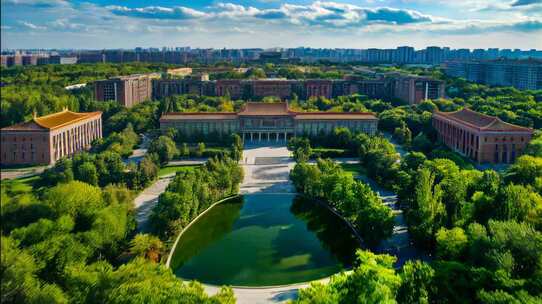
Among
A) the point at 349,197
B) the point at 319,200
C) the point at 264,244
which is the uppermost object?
the point at 349,197

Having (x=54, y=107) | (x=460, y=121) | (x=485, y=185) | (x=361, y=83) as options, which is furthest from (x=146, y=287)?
(x=361, y=83)

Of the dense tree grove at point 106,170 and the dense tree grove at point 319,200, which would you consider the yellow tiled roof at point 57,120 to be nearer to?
the dense tree grove at point 106,170

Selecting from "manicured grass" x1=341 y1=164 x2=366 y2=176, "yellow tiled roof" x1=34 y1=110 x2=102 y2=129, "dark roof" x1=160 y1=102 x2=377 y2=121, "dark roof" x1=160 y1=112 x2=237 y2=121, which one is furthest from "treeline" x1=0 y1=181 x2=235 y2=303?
"dark roof" x1=160 y1=102 x2=377 y2=121

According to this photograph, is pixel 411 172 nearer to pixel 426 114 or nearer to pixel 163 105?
pixel 426 114

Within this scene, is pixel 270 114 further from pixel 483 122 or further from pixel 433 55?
pixel 433 55

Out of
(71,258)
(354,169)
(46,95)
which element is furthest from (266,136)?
(71,258)

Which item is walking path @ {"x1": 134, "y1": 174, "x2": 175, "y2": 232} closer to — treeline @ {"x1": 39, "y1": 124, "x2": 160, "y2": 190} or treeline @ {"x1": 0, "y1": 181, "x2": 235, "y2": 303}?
treeline @ {"x1": 39, "y1": 124, "x2": 160, "y2": 190}
